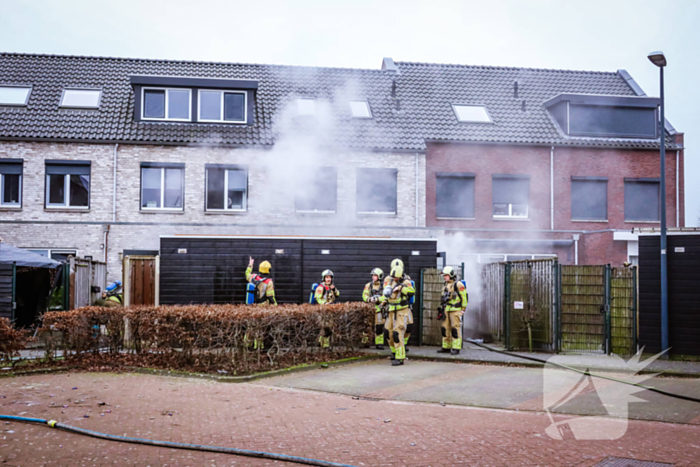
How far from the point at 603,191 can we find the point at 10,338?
20.2 meters

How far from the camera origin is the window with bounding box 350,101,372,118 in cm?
2348

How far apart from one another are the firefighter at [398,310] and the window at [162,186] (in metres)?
11.1

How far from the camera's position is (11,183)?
20.8 meters

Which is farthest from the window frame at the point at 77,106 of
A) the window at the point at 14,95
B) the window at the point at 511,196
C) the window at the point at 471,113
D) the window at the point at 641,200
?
the window at the point at 641,200

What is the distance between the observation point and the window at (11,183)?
20.7 meters

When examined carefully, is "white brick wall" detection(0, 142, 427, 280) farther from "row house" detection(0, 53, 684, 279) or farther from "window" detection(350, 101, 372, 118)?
"window" detection(350, 101, 372, 118)

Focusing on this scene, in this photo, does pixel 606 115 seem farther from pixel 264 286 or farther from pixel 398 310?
pixel 264 286

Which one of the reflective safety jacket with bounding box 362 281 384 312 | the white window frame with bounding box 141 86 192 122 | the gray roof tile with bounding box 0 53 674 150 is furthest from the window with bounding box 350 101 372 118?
the reflective safety jacket with bounding box 362 281 384 312

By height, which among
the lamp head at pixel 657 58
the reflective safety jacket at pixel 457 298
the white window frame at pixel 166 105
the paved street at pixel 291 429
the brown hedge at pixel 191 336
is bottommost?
the paved street at pixel 291 429

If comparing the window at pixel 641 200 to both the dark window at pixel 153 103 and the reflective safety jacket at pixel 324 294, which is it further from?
the dark window at pixel 153 103

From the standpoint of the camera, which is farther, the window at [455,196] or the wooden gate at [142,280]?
the window at [455,196]

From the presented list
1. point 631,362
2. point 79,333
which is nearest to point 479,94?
point 631,362

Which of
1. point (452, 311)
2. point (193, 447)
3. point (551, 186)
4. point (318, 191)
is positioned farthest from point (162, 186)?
point (193, 447)

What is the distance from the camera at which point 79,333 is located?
1157 centimetres
